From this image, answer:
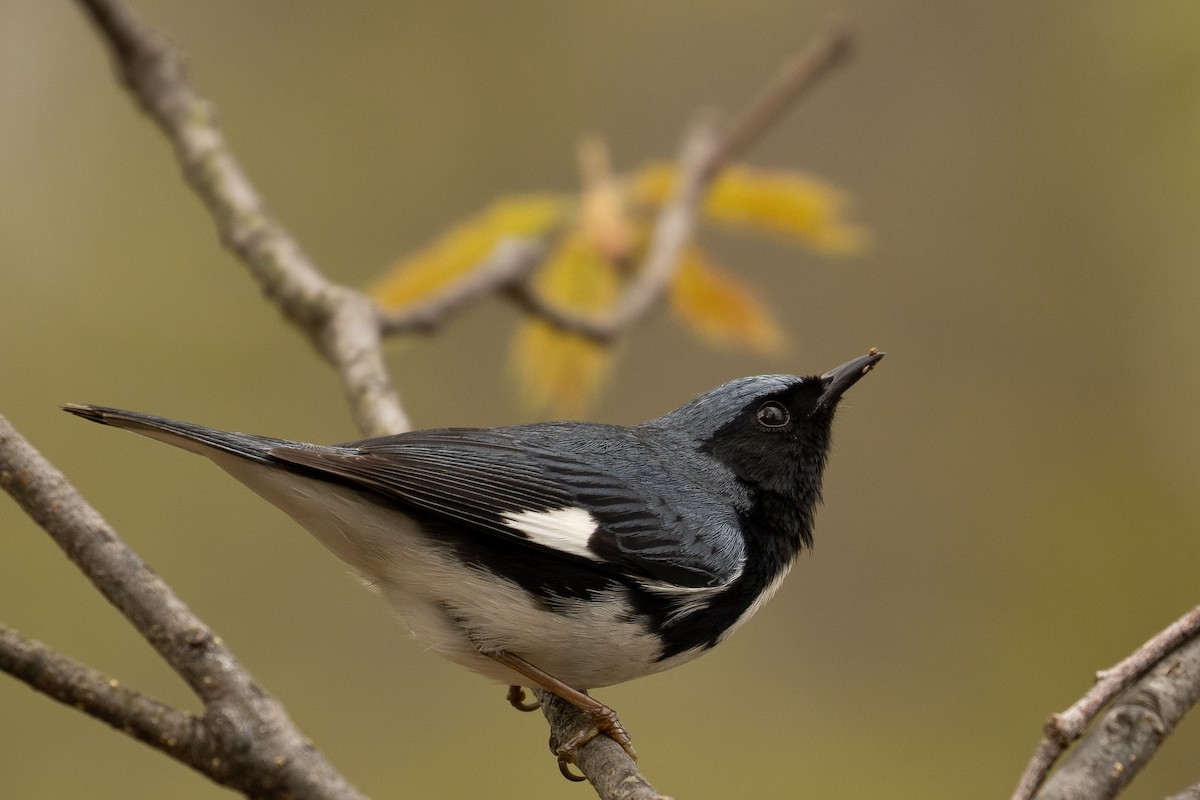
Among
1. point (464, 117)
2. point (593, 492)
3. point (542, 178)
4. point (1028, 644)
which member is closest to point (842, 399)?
point (593, 492)

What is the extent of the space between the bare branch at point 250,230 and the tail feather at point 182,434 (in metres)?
0.54

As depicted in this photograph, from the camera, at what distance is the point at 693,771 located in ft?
13.3

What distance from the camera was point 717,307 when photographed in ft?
11.2

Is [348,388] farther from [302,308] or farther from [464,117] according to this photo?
[464,117]

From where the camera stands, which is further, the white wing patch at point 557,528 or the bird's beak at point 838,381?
the bird's beak at point 838,381

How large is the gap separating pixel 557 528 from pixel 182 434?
810 millimetres

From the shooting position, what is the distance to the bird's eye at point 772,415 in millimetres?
2914

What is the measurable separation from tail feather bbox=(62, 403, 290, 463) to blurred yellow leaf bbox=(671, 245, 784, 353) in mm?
1447

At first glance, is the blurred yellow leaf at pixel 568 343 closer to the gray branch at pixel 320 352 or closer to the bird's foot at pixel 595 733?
the gray branch at pixel 320 352

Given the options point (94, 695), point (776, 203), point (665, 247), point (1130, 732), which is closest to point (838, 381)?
point (776, 203)

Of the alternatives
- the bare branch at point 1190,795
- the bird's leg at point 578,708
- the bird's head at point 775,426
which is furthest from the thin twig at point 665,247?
the bare branch at point 1190,795

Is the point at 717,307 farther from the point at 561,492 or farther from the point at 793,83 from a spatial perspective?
the point at 561,492

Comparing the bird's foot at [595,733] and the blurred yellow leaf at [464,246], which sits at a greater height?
the blurred yellow leaf at [464,246]

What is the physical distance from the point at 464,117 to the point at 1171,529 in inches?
150
